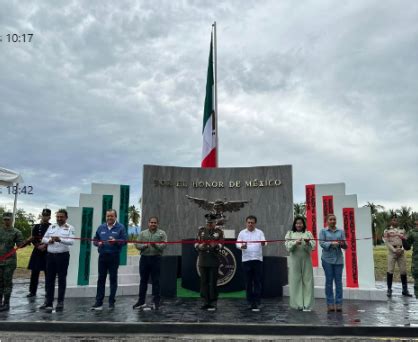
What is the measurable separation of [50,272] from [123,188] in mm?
3203

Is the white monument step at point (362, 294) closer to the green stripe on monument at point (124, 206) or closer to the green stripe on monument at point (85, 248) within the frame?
the green stripe on monument at point (124, 206)

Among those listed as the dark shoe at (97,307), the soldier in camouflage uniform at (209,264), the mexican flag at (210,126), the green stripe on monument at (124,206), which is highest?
the mexican flag at (210,126)

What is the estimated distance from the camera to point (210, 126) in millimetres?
12031

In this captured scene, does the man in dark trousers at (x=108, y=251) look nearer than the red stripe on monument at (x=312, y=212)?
Yes

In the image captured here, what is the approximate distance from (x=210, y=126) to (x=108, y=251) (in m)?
6.91

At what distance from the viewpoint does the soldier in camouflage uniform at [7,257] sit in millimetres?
5832

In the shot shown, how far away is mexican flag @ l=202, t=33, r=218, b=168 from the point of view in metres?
11.7

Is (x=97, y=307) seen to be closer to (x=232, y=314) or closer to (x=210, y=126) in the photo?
(x=232, y=314)

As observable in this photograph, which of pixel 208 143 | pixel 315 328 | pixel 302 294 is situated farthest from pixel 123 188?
pixel 315 328

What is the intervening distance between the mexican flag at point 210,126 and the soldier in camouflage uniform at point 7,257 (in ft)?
21.5

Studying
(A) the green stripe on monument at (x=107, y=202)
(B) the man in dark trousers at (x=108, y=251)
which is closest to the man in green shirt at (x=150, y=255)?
(B) the man in dark trousers at (x=108, y=251)

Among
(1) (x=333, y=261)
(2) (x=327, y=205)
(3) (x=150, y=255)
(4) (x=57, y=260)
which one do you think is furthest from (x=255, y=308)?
(2) (x=327, y=205)

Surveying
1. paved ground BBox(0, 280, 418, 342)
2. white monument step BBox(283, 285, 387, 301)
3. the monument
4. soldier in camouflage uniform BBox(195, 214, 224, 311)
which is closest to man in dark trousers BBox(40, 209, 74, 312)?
paved ground BBox(0, 280, 418, 342)

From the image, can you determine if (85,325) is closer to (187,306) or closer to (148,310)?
(148,310)
